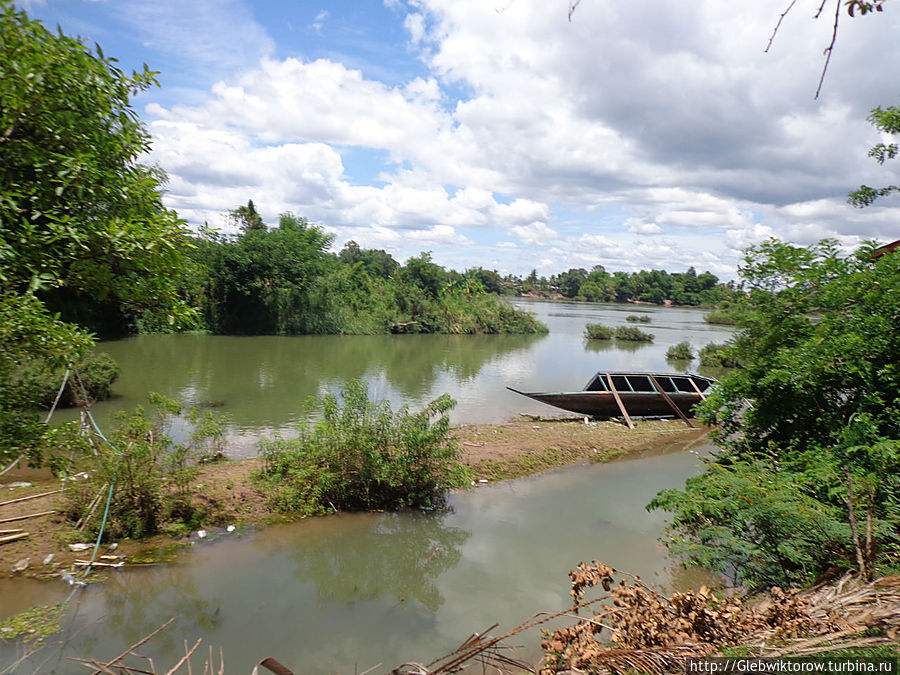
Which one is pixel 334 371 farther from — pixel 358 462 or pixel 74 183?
pixel 74 183

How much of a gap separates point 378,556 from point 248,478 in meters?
2.78

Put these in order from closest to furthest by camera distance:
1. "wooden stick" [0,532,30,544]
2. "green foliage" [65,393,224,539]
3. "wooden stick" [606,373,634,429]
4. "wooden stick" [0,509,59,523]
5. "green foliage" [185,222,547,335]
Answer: "wooden stick" [0,532,30,544] < "wooden stick" [0,509,59,523] < "green foliage" [65,393,224,539] < "wooden stick" [606,373,634,429] < "green foliage" [185,222,547,335]

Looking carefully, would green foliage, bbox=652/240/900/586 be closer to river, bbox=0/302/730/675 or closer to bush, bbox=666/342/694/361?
river, bbox=0/302/730/675

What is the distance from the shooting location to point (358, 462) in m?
7.91

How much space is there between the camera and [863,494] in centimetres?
458

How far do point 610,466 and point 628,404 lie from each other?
427 centimetres

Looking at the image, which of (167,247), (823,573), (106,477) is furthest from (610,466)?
(167,247)

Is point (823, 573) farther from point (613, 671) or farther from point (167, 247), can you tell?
point (167, 247)

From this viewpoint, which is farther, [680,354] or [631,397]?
[680,354]

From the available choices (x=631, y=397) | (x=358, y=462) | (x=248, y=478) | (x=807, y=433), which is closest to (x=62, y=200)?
(x=358, y=462)

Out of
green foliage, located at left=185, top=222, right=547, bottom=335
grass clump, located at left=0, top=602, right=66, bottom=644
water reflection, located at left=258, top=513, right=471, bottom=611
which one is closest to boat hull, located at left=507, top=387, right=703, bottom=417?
water reflection, located at left=258, top=513, right=471, bottom=611

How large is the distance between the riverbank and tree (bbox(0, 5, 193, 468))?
3.62 meters

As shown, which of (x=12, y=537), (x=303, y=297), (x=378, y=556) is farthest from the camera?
(x=303, y=297)

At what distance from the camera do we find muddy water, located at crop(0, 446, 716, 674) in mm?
5031
